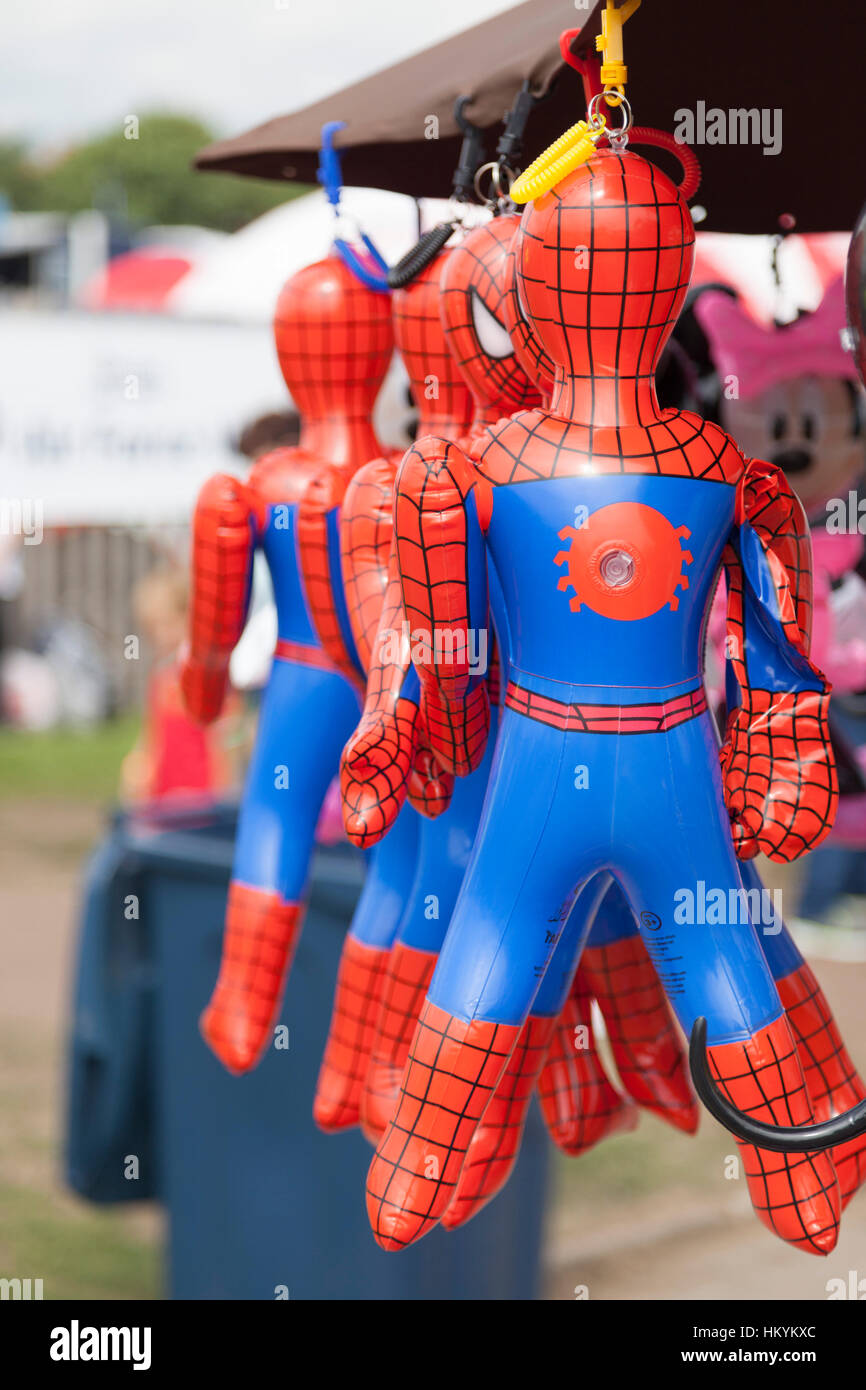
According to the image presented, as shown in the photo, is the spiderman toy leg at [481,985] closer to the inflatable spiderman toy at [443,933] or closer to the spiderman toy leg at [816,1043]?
the inflatable spiderman toy at [443,933]

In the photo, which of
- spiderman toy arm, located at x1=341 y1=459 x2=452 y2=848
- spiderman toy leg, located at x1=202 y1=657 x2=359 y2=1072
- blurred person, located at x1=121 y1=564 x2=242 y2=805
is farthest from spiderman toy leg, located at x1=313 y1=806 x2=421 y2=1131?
blurred person, located at x1=121 y1=564 x2=242 y2=805

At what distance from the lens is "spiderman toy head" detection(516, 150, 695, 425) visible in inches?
51.6

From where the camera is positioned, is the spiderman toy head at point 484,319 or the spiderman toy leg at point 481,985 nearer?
the spiderman toy leg at point 481,985

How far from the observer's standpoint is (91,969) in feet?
11.3

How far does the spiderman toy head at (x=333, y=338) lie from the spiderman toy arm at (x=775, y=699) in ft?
2.17

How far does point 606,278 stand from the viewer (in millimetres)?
1318

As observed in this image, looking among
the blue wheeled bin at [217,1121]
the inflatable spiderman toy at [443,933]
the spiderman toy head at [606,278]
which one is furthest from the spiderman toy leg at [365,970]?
the blue wheeled bin at [217,1121]

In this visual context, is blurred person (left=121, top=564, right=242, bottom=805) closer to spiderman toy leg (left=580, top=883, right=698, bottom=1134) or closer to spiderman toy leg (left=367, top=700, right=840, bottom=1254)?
spiderman toy leg (left=580, top=883, right=698, bottom=1134)

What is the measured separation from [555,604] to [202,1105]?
6.80 ft

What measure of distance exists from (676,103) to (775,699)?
641 millimetres

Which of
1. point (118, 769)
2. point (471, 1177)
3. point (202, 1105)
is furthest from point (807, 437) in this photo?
point (118, 769)

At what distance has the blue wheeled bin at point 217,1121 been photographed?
9.50ft

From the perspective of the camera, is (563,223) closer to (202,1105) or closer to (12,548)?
(202,1105)

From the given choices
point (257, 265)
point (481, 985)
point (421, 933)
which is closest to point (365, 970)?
point (421, 933)
